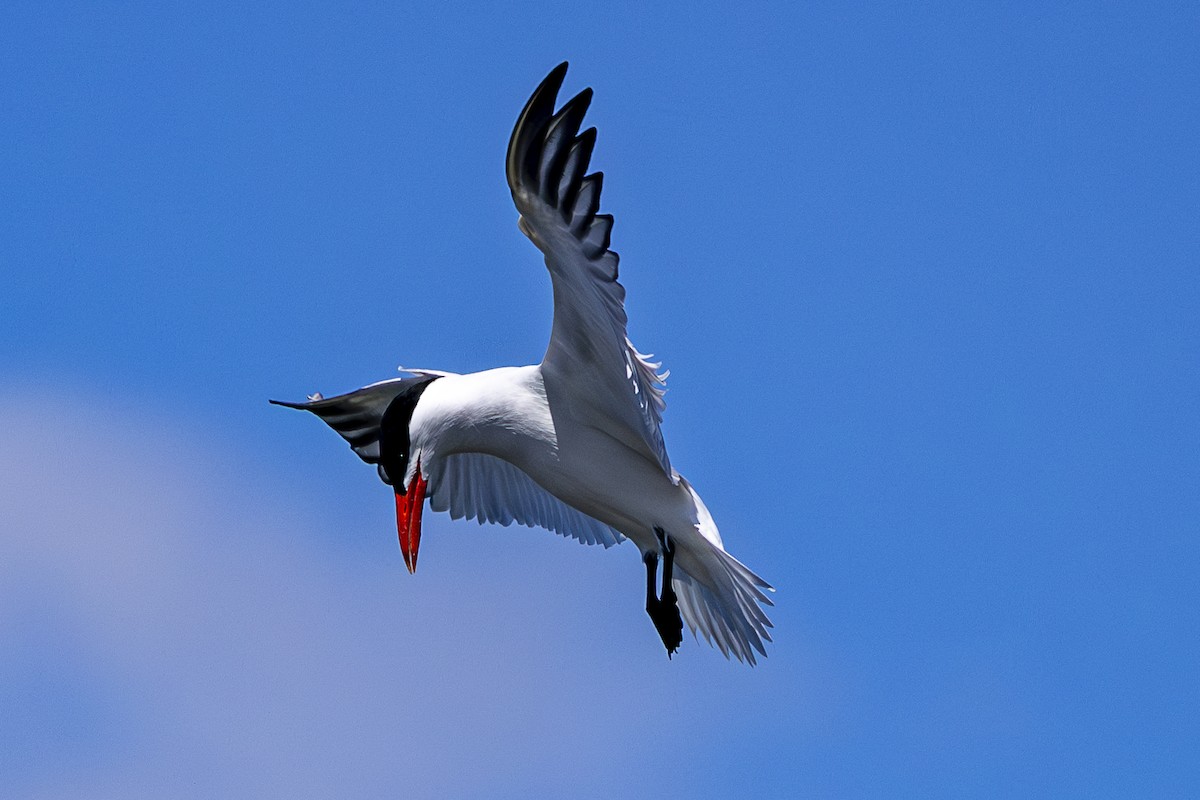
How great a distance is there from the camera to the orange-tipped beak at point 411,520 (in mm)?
9062

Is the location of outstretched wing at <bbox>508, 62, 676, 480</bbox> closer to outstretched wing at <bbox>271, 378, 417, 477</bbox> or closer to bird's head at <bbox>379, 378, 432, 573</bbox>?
bird's head at <bbox>379, 378, 432, 573</bbox>

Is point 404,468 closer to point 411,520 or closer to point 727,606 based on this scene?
point 411,520

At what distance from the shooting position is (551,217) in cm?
737

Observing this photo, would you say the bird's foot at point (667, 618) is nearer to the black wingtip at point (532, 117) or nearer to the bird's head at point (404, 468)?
the bird's head at point (404, 468)

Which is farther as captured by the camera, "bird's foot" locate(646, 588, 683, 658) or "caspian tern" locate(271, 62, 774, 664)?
"bird's foot" locate(646, 588, 683, 658)

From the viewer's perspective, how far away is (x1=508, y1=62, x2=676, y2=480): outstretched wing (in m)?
7.30

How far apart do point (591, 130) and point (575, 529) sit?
296 cm

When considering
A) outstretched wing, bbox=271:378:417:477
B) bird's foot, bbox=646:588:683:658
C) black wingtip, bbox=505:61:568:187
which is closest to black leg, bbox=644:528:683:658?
bird's foot, bbox=646:588:683:658

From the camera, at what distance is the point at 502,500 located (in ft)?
32.5

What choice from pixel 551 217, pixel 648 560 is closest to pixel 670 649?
pixel 648 560

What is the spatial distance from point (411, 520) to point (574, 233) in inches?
87.5

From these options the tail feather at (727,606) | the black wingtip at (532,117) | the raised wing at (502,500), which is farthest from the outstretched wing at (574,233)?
the raised wing at (502,500)

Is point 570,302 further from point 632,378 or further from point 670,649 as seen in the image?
point 670,649

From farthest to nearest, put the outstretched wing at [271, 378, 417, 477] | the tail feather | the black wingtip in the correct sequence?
the outstretched wing at [271, 378, 417, 477], the tail feather, the black wingtip
